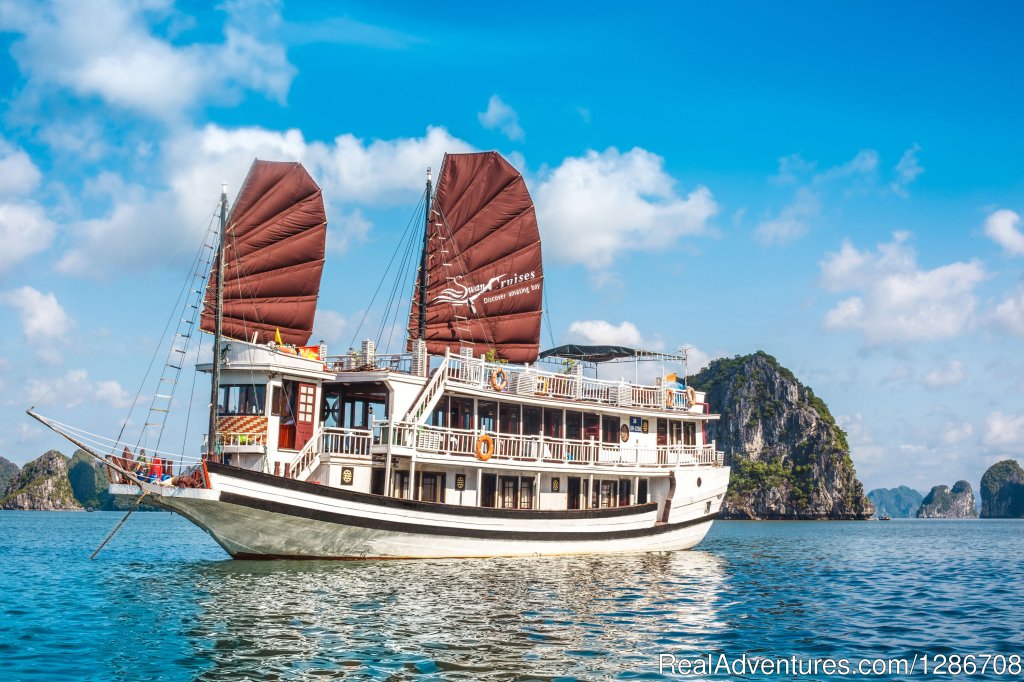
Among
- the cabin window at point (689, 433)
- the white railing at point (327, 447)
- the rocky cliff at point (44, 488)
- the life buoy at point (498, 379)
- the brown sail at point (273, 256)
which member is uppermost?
the brown sail at point (273, 256)

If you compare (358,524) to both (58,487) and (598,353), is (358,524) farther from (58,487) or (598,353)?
(58,487)

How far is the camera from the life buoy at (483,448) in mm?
23156

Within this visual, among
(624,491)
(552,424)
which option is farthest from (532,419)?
(624,491)

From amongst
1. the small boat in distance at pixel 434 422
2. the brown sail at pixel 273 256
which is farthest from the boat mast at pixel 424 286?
the brown sail at pixel 273 256

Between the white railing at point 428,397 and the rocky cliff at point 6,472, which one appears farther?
the rocky cliff at point 6,472

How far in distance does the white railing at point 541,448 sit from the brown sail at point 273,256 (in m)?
5.54

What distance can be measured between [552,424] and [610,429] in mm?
2584

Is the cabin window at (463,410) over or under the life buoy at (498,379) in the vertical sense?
under

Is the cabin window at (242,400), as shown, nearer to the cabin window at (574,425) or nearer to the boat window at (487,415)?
the boat window at (487,415)

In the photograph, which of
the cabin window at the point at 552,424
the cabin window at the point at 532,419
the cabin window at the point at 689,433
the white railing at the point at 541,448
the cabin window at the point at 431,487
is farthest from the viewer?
the cabin window at the point at 689,433

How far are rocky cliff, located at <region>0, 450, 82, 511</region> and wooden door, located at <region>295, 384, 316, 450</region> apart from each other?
128 meters

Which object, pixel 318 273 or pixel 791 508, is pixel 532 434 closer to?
pixel 318 273

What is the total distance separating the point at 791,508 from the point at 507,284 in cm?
10454

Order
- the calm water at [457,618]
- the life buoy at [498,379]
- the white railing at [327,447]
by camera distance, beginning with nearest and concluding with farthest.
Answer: the calm water at [457,618] < the white railing at [327,447] < the life buoy at [498,379]
